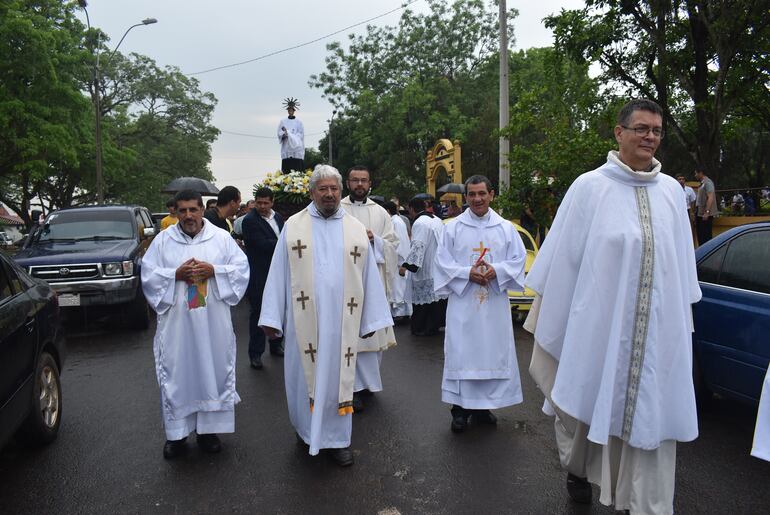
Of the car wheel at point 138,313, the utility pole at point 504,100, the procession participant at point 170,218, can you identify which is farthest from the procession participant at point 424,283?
the utility pole at point 504,100

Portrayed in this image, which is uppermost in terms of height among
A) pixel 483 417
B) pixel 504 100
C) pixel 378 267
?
pixel 504 100

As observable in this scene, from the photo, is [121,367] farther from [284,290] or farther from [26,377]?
[284,290]

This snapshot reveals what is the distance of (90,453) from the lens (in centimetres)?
470

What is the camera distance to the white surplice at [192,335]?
4586 millimetres

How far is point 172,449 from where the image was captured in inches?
181

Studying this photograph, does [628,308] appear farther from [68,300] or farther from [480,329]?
[68,300]

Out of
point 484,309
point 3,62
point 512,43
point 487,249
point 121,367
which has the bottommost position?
point 121,367

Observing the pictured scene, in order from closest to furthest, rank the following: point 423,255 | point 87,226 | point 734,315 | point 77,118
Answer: point 734,315 < point 423,255 < point 87,226 < point 77,118

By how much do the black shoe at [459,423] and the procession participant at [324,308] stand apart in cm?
97

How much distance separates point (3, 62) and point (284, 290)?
2213cm

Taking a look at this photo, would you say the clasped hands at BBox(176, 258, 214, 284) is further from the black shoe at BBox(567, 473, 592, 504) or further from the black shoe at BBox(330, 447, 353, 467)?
the black shoe at BBox(567, 473, 592, 504)

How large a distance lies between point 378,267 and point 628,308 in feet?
10.0

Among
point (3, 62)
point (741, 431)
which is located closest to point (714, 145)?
point (741, 431)

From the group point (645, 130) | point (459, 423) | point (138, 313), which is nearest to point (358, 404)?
point (459, 423)
